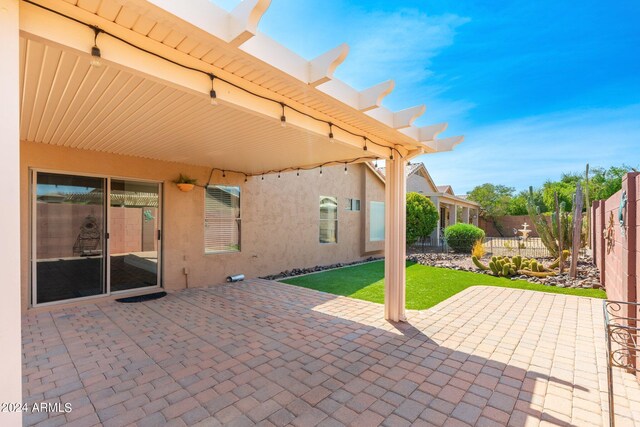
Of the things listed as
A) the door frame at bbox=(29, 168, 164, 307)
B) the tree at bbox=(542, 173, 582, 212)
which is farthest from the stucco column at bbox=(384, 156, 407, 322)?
the tree at bbox=(542, 173, 582, 212)

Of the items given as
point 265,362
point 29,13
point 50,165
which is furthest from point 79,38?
point 50,165

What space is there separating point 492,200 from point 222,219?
3432 cm

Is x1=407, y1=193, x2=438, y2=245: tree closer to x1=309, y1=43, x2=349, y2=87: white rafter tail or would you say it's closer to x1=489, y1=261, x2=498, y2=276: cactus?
x1=489, y1=261, x2=498, y2=276: cactus

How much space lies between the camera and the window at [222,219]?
794cm

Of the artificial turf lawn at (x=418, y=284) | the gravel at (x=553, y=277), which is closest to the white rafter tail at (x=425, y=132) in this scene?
the artificial turf lawn at (x=418, y=284)

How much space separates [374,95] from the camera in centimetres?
331

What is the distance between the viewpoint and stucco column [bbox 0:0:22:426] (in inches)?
60.9

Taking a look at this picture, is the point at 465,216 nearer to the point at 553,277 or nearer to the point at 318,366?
the point at 553,277

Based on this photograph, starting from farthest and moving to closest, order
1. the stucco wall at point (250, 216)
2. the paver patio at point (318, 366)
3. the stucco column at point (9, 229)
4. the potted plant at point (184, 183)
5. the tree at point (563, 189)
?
the tree at point (563, 189), the potted plant at point (184, 183), the stucco wall at point (250, 216), the paver patio at point (318, 366), the stucco column at point (9, 229)

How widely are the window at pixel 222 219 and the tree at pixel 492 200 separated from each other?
91.0ft

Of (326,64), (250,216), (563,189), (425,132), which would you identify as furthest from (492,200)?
(326,64)

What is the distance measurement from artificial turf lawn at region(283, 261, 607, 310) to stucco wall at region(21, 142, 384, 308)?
1246mm

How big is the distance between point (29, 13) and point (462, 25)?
727cm

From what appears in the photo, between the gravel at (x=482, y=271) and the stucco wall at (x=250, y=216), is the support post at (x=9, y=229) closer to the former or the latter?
the stucco wall at (x=250, y=216)
